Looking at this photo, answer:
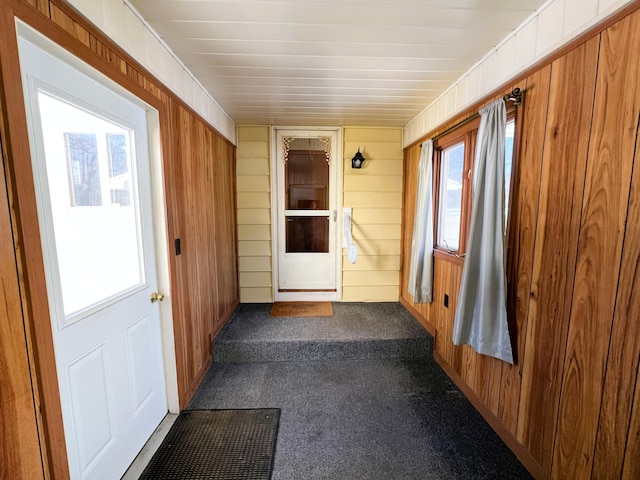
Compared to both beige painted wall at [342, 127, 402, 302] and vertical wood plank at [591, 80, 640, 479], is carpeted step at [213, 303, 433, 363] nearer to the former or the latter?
beige painted wall at [342, 127, 402, 302]

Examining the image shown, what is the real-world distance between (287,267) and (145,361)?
1.96m

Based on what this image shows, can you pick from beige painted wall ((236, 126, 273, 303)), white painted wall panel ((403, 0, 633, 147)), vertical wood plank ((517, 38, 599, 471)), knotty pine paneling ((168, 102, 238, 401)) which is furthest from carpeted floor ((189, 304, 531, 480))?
white painted wall panel ((403, 0, 633, 147))

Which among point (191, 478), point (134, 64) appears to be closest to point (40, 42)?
point (134, 64)

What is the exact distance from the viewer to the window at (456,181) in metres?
1.64

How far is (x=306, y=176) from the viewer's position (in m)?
3.27

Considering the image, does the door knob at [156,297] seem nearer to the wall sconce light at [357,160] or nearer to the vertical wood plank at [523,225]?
the vertical wood plank at [523,225]

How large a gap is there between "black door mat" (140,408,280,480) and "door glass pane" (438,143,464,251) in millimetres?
1990

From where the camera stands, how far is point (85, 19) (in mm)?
1028

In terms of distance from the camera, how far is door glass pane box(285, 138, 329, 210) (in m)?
3.24

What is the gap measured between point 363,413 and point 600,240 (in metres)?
1.64

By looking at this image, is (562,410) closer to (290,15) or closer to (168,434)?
(168,434)

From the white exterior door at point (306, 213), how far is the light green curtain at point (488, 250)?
5.91 feet

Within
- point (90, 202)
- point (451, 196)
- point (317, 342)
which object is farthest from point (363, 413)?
point (90, 202)

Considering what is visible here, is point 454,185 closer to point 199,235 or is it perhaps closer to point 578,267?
point 578,267
